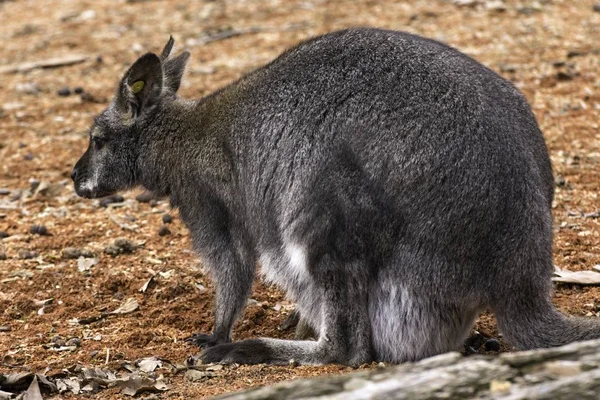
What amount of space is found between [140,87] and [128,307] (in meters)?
1.40

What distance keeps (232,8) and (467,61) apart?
831 cm

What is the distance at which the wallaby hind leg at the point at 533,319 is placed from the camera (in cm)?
455

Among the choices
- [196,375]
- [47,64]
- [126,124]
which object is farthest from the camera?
[47,64]

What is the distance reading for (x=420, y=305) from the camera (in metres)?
4.78

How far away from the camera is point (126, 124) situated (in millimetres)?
6156

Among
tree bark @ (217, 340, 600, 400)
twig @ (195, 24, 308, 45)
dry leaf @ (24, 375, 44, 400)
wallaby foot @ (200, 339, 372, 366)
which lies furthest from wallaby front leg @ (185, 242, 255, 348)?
twig @ (195, 24, 308, 45)

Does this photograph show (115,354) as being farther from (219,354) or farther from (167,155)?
(167,155)

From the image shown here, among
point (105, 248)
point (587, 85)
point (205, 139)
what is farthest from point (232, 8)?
point (205, 139)

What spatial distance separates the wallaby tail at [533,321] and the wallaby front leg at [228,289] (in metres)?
1.61

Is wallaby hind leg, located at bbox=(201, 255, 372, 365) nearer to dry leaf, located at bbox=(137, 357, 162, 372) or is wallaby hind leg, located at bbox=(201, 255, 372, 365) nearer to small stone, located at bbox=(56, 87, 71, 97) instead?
dry leaf, located at bbox=(137, 357, 162, 372)

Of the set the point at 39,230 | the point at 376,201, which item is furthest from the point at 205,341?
the point at 39,230

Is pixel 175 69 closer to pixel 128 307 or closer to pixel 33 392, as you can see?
pixel 128 307

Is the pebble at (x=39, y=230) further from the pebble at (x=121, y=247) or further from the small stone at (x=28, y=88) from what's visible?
the small stone at (x=28, y=88)

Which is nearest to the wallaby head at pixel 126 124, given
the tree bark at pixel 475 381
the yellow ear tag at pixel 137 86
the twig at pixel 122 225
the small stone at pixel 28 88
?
the yellow ear tag at pixel 137 86
